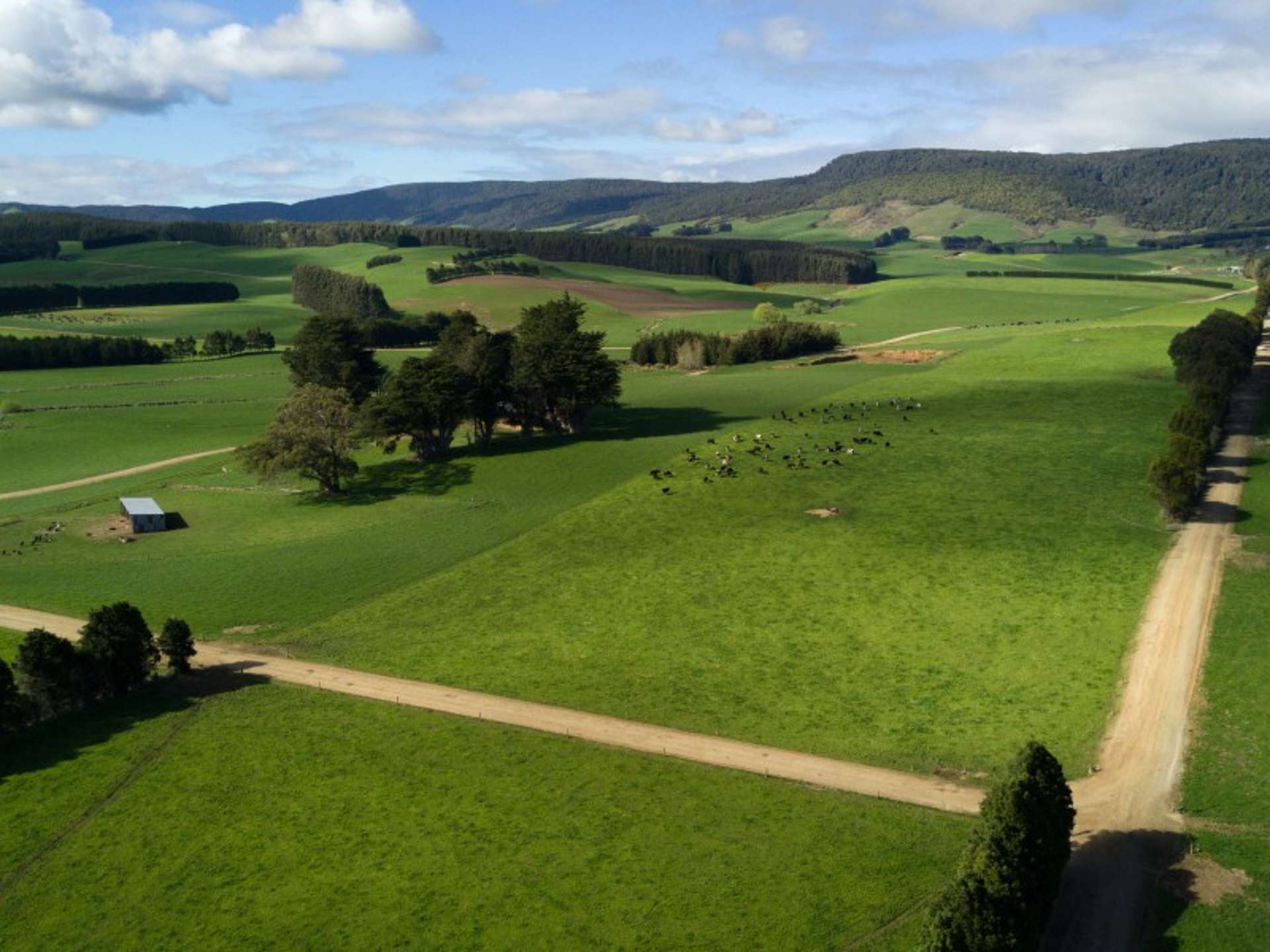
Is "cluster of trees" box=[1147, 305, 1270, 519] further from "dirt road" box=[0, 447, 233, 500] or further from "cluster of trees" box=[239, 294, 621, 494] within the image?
"dirt road" box=[0, 447, 233, 500]

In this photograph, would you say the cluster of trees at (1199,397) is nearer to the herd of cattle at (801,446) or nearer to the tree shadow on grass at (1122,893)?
the herd of cattle at (801,446)

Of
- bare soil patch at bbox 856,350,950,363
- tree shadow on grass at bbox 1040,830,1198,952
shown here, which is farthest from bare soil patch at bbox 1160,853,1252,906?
bare soil patch at bbox 856,350,950,363

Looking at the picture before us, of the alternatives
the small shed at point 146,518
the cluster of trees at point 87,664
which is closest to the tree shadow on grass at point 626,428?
the small shed at point 146,518

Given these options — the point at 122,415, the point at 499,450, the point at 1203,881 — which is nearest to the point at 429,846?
the point at 1203,881

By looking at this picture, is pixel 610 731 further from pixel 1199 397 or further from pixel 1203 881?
pixel 1199 397

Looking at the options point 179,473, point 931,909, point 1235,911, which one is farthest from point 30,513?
point 1235,911

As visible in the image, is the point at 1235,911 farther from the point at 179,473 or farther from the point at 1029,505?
the point at 179,473
